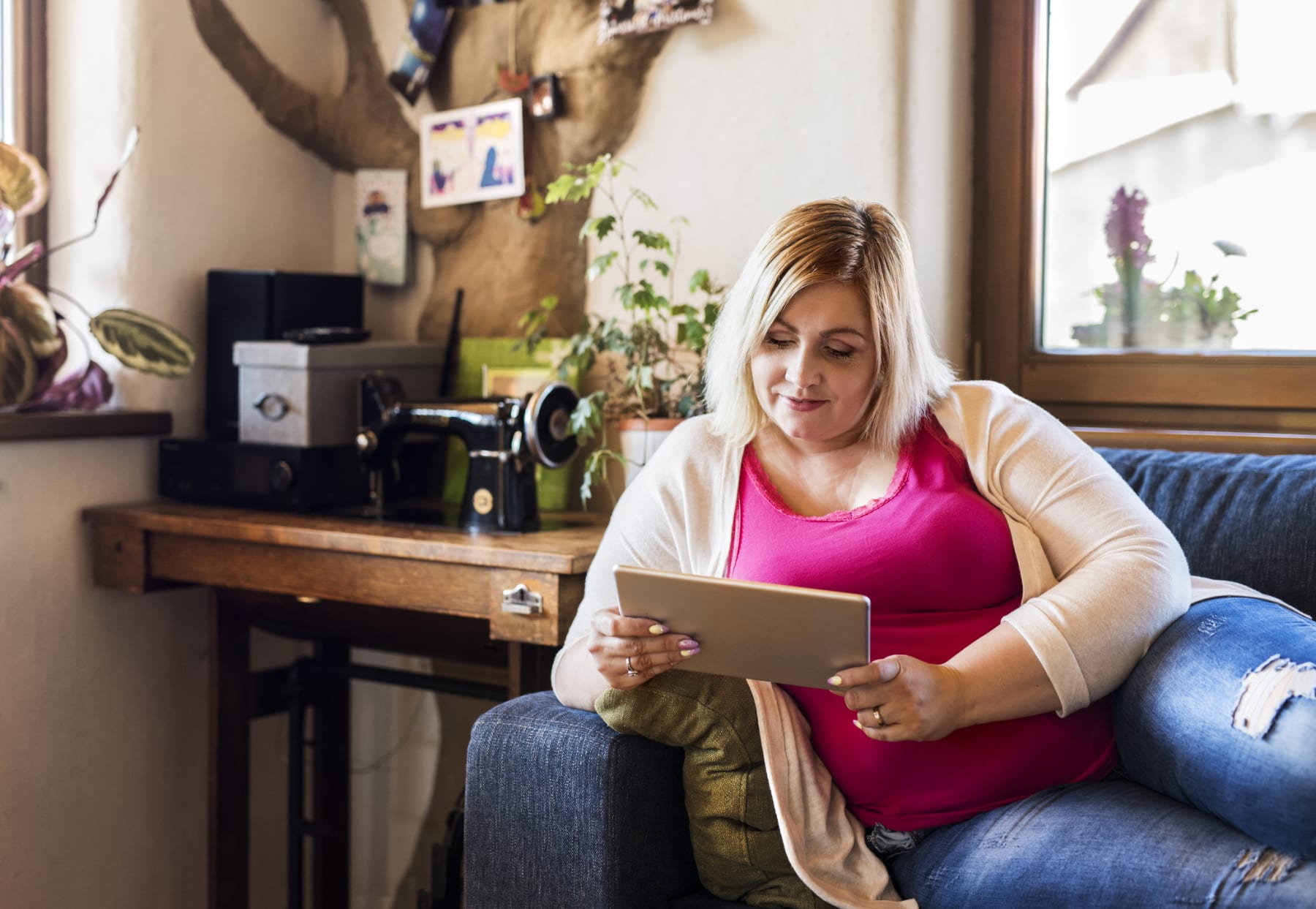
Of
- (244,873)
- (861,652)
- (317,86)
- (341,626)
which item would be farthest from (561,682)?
(317,86)

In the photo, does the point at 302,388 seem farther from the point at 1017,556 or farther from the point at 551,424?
the point at 1017,556

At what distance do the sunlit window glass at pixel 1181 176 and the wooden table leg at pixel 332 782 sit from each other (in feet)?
4.87

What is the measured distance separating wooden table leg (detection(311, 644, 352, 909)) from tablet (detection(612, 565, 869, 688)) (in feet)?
4.54

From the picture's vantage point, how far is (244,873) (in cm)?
237

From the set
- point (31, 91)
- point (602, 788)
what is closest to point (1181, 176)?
point (602, 788)

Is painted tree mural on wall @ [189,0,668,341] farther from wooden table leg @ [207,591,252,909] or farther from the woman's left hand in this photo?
the woman's left hand

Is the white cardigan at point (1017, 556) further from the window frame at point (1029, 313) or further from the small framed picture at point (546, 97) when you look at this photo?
the small framed picture at point (546, 97)

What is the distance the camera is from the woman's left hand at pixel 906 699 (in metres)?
1.27

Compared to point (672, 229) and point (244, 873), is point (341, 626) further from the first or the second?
point (672, 229)

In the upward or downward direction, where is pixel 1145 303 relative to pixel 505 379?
upward

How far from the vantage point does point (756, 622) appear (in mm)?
1199

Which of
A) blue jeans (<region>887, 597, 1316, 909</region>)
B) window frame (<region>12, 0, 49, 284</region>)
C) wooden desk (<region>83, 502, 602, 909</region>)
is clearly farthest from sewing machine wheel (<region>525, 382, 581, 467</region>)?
window frame (<region>12, 0, 49, 284</region>)

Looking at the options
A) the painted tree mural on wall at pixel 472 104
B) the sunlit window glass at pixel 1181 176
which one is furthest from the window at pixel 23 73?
the sunlit window glass at pixel 1181 176

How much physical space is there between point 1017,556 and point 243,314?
1492mm
